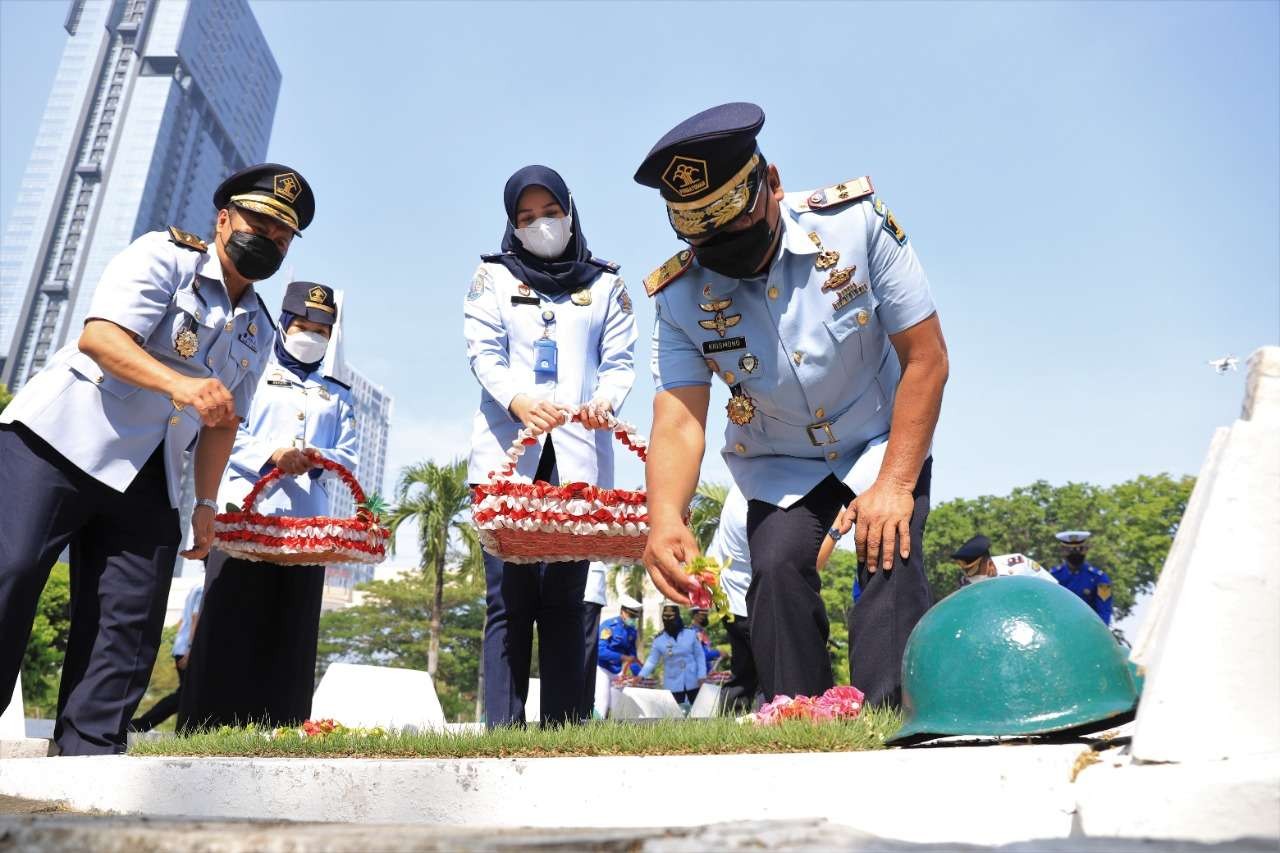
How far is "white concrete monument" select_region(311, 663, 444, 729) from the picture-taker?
24.7ft

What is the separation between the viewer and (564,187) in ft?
18.5

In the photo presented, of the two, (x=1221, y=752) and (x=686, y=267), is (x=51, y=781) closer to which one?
(x=686, y=267)

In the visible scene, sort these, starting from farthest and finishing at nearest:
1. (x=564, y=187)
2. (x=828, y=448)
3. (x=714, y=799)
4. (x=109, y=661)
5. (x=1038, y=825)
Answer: (x=564, y=187)
(x=109, y=661)
(x=828, y=448)
(x=714, y=799)
(x=1038, y=825)

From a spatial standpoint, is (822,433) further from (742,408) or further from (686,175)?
(686,175)

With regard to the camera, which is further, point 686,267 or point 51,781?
point 686,267

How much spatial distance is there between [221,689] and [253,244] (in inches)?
107

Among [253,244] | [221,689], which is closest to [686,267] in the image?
[253,244]

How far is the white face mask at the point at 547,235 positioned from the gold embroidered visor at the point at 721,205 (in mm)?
1898

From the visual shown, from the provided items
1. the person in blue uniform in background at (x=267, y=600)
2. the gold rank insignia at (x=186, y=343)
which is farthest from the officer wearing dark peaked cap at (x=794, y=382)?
the person in blue uniform in background at (x=267, y=600)

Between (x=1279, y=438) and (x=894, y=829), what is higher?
(x=1279, y=438)

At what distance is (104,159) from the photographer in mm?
106750

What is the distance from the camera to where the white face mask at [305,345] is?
6.92 metres

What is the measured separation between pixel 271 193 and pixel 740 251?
2.56 m

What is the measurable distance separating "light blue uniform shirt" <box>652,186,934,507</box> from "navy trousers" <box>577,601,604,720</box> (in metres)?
1.60
